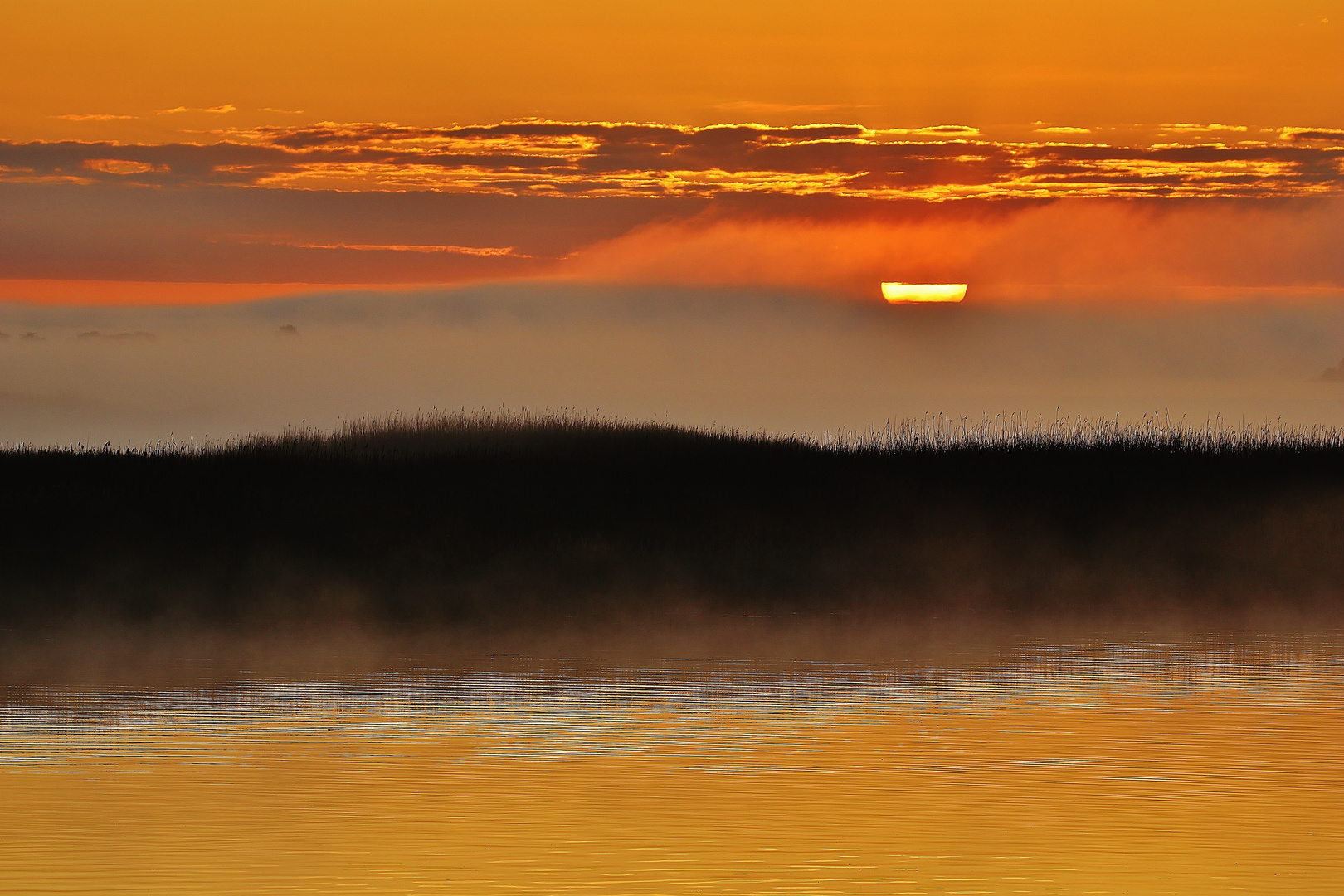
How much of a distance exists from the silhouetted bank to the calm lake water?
20.6 ft

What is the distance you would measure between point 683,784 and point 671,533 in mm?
14413

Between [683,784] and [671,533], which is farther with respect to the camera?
[671,533]

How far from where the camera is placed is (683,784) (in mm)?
11352

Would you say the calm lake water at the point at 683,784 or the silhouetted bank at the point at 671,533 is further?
the silhouetted bank at the point at 671,533

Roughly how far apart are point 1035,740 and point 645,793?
3.44m

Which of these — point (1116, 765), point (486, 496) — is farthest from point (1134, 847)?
point (486, 496)

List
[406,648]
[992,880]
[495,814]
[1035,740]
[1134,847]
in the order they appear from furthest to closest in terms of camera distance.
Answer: [406,648]
[1035,740]
[495,814]
[1134,847]
[992,880]

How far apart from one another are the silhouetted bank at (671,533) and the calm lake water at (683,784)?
627cm

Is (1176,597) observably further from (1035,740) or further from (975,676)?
(1035,740)

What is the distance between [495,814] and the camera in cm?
1051

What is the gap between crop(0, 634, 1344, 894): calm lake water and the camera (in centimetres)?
927

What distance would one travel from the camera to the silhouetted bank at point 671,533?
22469 millimetres

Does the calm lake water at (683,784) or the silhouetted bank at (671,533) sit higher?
the silhouetted bank at (671,533)

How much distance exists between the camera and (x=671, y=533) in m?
25.7
